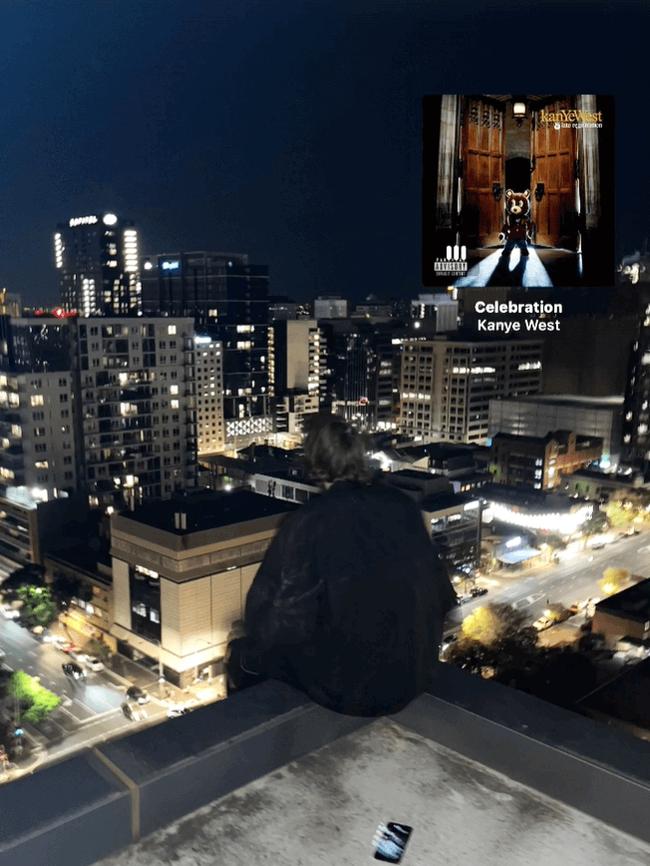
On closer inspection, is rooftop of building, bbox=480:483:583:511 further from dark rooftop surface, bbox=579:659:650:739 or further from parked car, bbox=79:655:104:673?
parked car, bbox=79:655:104:673

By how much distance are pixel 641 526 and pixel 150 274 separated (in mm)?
17560

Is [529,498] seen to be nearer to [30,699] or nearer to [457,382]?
[457,382]

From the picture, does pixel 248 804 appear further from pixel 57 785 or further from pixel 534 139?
pixel 534 139

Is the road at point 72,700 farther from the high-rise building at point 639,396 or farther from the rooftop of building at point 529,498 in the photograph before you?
the high-rise building at point 639,396

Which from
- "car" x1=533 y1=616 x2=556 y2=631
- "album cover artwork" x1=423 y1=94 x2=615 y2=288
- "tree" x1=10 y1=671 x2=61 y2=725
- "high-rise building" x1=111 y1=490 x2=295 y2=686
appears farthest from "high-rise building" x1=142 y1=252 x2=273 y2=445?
"album cover artwork" x1=423 y1=94 x2=615 y2=288

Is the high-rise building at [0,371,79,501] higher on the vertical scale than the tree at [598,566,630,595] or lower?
higher

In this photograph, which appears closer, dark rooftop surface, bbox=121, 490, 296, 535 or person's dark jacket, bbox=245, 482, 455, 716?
person's dark jacket, bbox=245, 482, 455, 716

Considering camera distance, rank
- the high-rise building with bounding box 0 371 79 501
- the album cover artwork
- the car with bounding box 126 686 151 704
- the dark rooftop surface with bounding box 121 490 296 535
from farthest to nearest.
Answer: the high-rise building with bounding box 0 371 79 501, the dark rooftop surface with bounding box 121 490 296 535, the car with bounding box 126 686 151 704, the album cover artwork

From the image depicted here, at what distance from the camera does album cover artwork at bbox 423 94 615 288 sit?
3371 millimetres

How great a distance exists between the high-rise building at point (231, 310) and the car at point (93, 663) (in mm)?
A: 11194

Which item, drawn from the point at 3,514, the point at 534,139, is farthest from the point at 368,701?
the point at 3,514

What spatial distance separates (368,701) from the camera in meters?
0.80

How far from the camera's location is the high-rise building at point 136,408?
11.5 meters

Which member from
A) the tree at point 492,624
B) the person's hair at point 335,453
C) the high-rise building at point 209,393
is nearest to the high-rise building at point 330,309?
Answer: the high-rise building at point 209,393
